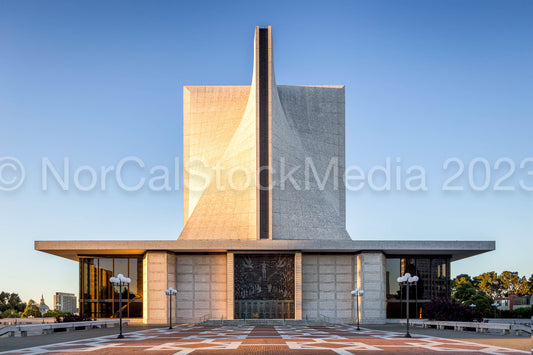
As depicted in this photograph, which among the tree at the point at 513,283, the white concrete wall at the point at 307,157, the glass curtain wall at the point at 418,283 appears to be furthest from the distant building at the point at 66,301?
the tree at the point at 513,283

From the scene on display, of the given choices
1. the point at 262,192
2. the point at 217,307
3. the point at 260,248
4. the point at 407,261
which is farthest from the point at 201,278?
the point at 407,261

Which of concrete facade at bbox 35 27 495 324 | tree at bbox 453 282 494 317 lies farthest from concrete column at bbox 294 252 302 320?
tree at bbox 453 282 494 317

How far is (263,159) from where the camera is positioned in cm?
4428

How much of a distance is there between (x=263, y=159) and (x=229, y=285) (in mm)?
10801

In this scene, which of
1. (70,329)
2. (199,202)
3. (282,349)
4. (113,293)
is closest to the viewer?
(282,349)

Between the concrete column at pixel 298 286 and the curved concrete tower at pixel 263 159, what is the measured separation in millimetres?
3357

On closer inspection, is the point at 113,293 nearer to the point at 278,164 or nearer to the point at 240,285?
the point at 240,285

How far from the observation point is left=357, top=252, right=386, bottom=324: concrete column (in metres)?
39.7

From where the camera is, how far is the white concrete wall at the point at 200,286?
41.1 metres

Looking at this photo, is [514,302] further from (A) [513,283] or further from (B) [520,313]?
(B) [520,313]

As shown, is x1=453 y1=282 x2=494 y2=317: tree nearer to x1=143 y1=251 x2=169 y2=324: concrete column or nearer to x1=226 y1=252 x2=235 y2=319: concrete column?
x1=226 y1=252 x2=235 y2=319: concrete column

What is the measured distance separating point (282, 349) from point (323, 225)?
26612 mm

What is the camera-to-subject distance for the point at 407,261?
141 feet

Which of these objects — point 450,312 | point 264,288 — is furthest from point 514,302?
point 264,288
